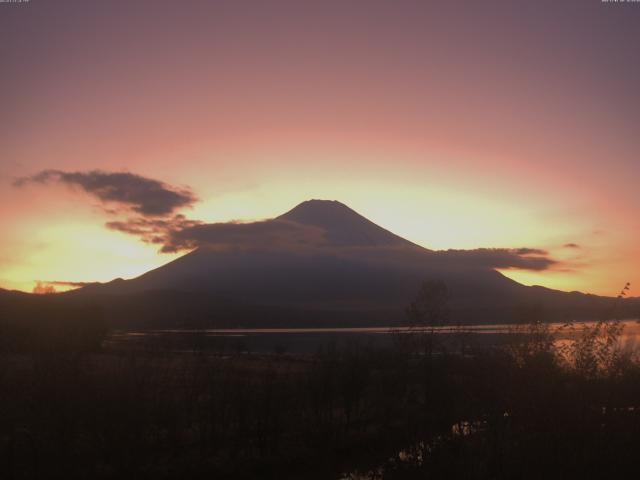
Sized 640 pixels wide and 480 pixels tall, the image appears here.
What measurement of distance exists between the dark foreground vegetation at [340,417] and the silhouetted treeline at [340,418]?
4 cm

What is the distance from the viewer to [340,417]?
81.8ft

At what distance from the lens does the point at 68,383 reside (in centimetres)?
1723

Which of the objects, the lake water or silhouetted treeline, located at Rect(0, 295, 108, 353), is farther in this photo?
silhouetted treeline, located at Rect(0, 295, 108, 353)

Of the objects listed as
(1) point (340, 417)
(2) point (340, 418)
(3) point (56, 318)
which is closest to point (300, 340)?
(3) point (56, 318)

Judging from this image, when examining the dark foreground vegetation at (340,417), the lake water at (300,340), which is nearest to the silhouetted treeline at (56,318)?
the lake water at (300,340)

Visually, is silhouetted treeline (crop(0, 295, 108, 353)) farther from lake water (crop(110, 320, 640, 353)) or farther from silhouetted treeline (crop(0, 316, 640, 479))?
silhouetted treeline (crop(0, 316, 640, 479))

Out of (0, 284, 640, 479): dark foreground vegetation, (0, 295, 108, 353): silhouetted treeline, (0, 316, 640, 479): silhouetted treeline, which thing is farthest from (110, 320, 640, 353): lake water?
(0, 295, 108, 353): silhouetted treeline

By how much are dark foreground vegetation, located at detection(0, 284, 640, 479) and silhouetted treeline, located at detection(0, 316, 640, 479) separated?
0.04 metres

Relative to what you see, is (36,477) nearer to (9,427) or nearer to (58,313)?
(9,427)

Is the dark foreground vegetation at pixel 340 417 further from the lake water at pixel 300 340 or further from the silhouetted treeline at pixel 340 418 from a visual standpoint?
the lake water at pixel 300 340

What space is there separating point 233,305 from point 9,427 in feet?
570

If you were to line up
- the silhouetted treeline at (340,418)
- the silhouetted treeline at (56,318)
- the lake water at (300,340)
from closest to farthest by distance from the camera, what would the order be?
the silhouetted treeline at (340,418)
the lake water at (300,340)
the silhouetted treeline at (56,318)

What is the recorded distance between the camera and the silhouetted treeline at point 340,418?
454 inches

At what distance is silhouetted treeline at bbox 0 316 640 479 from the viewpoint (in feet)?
37.8
